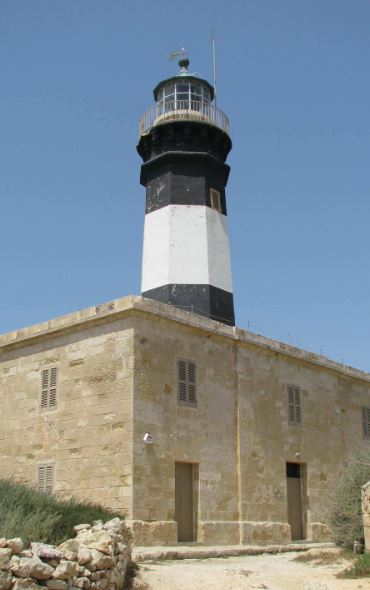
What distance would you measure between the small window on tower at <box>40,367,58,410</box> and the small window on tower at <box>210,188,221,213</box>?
720 cm

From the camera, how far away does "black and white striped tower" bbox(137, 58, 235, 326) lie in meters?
18.8

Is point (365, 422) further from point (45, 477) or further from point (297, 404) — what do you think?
point (45, 477)

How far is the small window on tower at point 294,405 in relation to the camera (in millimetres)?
17469

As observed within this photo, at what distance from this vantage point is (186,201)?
19.6 metres

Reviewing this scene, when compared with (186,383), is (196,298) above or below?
above

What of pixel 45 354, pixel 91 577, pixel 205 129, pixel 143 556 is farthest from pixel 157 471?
pixel 205 129

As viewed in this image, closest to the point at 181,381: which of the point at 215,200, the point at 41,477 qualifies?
the point at 41,477

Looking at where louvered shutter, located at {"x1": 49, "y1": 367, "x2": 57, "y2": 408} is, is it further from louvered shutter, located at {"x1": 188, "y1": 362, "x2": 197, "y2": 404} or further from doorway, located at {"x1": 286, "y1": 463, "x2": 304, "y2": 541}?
doorway, located at {"x1": 286, "y1": 463, "x2": 304, "y2": 541}

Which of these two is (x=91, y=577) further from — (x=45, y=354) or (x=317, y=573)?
(x=45, y=354)

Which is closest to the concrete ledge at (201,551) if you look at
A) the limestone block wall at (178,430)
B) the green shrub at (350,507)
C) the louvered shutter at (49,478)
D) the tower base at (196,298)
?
the limestone block wall at (178,430)

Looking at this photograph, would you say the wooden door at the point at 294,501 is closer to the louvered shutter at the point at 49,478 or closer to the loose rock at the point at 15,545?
the louvered shutter at the point at 49,478

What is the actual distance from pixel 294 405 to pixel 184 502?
4563 millimetres

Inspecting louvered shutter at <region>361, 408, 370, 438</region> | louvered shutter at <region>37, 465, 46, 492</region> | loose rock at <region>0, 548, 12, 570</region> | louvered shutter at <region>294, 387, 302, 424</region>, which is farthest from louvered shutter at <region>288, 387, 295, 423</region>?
loose rock at <region>0, 548, 12, 570</region>

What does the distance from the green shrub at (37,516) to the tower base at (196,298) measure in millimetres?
8091
